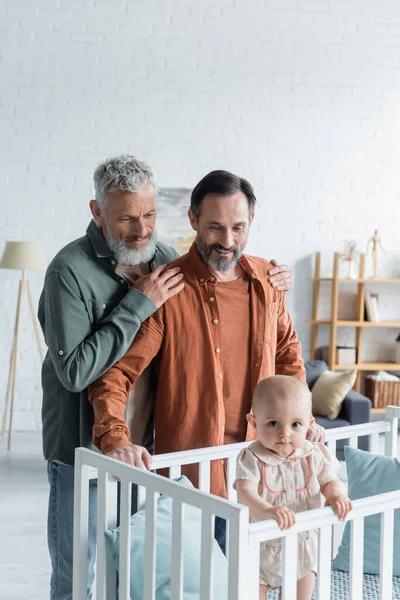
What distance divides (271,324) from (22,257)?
3.69 m

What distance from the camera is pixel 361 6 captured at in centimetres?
632

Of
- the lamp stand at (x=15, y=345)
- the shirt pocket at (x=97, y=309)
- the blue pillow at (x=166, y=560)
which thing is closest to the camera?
the blue pillow at (x=166, y=560)

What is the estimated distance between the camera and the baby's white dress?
1.84 metres

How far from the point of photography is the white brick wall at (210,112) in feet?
20.0

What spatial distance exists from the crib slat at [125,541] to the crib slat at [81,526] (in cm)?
15

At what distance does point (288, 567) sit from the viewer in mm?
1646

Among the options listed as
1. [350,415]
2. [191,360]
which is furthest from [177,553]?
[350,415]

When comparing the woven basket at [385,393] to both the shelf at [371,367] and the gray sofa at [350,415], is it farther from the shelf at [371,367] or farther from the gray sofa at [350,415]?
the gray sofa at [350,415]

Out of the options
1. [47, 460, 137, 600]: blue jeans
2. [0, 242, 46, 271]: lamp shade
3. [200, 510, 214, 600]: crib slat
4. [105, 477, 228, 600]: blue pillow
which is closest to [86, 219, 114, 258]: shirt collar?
[47, 460, 137, 600]: blue jeans

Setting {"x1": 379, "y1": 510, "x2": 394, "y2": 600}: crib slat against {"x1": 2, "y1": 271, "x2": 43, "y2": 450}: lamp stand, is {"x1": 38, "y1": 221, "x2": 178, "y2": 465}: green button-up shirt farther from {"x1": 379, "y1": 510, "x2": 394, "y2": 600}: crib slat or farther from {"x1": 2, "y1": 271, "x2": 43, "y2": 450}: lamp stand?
{"x1": 2, "y1": 271, "x2": 43, "y2": 450}: lamp stand

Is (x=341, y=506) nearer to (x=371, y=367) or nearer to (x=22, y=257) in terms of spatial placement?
(x=22, y=257)

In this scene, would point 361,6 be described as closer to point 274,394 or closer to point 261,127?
point 261,127

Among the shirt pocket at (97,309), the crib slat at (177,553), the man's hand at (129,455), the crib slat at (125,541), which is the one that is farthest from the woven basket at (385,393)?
the crib slat at (177,553)

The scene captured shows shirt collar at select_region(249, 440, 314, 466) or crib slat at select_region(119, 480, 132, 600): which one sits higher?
shirt collar at select_region(249, 440, 314, 466)
